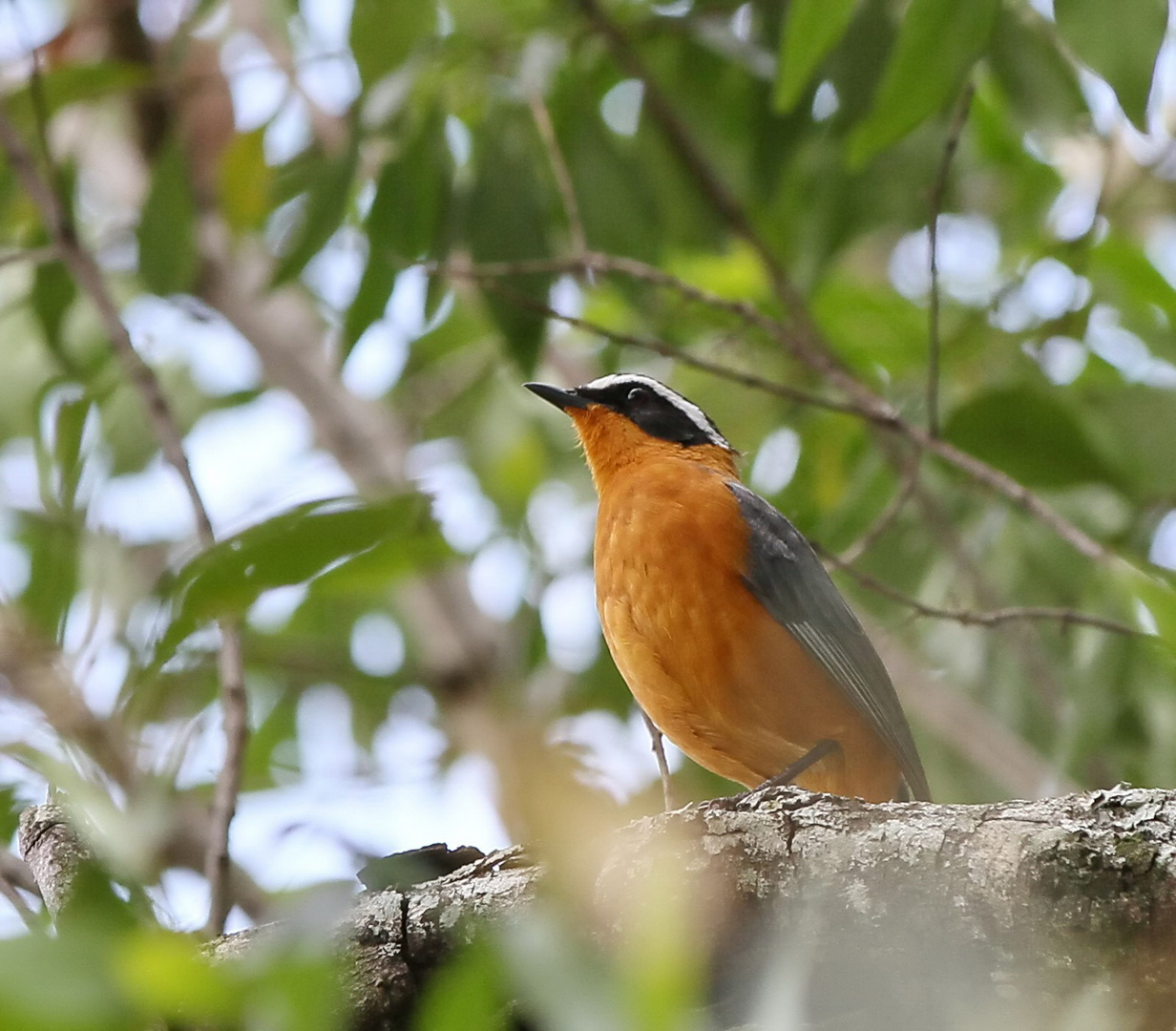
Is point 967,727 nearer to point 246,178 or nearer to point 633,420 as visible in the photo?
point 633,420

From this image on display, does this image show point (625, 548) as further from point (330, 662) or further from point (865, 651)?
point (330, 662)

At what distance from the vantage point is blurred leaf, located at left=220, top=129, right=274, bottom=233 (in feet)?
20.8

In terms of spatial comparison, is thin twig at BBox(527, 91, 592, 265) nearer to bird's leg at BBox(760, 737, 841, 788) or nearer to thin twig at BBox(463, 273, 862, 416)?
thin twig at BBox(463, 273, 862, 416)

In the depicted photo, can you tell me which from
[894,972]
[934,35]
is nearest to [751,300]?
[934,35]

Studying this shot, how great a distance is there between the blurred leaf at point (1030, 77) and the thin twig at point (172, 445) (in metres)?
3.20

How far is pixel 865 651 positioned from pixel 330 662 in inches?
130

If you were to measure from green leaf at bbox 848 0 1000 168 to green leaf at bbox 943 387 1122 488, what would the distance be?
1172mm

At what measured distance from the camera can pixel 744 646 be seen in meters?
4.79

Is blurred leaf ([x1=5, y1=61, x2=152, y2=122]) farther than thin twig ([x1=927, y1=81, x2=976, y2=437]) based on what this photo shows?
Yes

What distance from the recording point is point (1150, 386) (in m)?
5.71

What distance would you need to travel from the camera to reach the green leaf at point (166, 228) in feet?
19.4


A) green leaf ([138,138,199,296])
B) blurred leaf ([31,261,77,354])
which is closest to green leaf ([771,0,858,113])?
green leaf ([138,138,199,296])

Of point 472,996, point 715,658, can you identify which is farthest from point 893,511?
point 472,996

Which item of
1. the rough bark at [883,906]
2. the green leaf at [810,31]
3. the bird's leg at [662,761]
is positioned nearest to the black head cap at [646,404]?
the bird's leg at [662,761]
